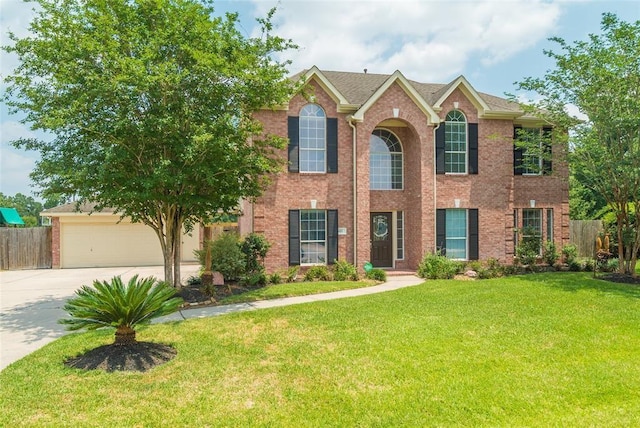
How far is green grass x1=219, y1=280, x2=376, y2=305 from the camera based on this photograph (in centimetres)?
1114

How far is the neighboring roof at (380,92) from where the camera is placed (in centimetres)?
1508

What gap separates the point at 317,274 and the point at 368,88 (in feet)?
27.8

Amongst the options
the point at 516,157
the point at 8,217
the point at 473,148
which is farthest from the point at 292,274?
the point at 8,217

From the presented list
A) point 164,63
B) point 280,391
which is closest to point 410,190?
point 164,63

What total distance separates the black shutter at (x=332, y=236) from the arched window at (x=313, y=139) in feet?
5.87

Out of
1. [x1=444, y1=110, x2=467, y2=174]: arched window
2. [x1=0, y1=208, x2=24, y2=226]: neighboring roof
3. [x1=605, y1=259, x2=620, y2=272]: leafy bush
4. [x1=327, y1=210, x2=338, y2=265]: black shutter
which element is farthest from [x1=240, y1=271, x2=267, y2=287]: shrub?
[x1=0, y1=208, x2=24, y2=226]: neighboring roof

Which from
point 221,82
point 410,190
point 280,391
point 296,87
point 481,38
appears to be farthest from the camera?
point 410,190

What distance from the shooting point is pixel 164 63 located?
9281 millimetres

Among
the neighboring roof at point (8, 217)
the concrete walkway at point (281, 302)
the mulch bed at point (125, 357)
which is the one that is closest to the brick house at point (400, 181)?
the concrete walkway at point (281, 302)

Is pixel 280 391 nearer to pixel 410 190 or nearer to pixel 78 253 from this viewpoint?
pixel 410 190

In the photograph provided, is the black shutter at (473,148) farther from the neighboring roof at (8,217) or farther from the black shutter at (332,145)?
the neighboring roof at (8,217)

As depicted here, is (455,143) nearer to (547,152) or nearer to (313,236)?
(547,152)

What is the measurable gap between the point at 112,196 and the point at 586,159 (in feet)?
48.5

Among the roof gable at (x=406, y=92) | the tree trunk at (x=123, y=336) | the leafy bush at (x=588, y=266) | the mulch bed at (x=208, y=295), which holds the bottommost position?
the mulch bed at (x=208, y=295)
